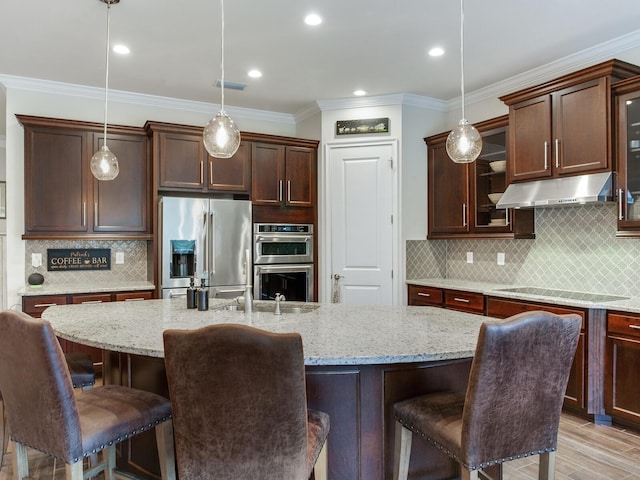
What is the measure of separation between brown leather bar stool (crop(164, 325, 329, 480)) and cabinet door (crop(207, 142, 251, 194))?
345 centimetres

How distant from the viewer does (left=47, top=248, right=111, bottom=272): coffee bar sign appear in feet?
14.7

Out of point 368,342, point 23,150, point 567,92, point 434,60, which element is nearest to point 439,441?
point 368,342

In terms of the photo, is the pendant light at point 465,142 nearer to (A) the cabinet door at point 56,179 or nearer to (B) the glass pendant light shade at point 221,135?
(B) the glass pendant light shade at point 221,135

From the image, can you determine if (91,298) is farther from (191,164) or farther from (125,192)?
(191,164)

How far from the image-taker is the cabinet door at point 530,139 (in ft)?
12.0

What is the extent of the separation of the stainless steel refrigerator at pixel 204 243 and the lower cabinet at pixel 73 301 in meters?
0.33

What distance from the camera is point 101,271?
4680 mm

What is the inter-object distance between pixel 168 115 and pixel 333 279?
2.56 metres

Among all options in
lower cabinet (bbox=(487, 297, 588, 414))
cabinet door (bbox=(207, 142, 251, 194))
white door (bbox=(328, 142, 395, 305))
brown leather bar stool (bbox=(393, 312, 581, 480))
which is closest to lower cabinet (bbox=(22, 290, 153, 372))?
cabinet door (bbox=(207, 142, 251, 194))

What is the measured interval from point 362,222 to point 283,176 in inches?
39.7

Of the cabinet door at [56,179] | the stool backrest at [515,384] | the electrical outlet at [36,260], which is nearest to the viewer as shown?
the stool backrest at [515,384]

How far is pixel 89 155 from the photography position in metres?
4.36

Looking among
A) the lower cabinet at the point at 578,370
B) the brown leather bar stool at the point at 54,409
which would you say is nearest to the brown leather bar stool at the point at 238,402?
the brown leather bar stool at the point at 54,409

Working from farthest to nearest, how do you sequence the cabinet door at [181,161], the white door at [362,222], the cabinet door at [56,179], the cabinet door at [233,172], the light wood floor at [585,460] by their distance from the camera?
the white door at [362,222] < the cabinet door at [233,172] < the cabinet door at [181,161] < the cabinet door at [56,179] < the light wood floor at [585,460]
